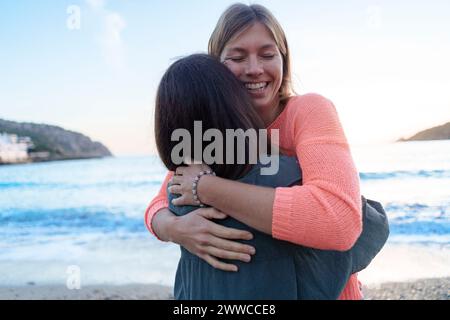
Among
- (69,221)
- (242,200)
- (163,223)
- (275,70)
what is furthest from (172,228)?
(69,221)

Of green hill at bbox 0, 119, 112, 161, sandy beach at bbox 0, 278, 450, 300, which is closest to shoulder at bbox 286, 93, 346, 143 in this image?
sandy beach at bbox 0, 278, 450, 300

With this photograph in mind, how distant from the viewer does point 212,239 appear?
1.17m

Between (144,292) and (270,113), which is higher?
(270,113)

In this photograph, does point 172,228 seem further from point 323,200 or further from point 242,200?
point 323,200

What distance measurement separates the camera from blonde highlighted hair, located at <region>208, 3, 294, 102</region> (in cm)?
153

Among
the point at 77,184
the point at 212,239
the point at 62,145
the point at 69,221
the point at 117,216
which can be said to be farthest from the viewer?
the point at 62,145

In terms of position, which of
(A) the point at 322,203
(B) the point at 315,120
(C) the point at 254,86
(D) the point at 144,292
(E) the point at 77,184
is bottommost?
(E) the point at 77,184

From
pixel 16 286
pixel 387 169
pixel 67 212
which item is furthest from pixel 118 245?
pixel 387 169

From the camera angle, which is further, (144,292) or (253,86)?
(144,292)

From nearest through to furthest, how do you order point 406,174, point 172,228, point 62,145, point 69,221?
point 172,228, point 69,221, point 406,174, point 62,145

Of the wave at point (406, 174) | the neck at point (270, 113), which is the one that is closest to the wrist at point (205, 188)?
the neck at point (270, 113)

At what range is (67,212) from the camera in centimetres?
1223

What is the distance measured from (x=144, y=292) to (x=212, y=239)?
170 inches

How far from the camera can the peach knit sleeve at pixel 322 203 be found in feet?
3.43
